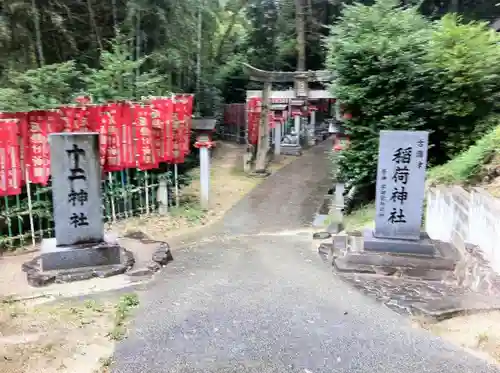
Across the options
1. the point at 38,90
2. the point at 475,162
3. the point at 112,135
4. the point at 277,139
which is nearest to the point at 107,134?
the point at 112,135

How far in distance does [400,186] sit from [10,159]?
19.4 feet

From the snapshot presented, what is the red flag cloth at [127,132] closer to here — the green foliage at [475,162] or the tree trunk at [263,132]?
the green foliage at [475,162]

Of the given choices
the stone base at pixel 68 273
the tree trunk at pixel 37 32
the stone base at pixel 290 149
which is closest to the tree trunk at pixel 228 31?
the stone base at pixel 290 149

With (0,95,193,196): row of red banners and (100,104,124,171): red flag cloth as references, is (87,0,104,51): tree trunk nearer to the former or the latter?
(0,95,193,196): row of red banners

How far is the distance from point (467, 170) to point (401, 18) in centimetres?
460

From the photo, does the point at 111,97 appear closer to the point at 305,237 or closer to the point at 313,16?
the point at 305,237

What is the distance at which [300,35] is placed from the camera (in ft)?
70.2

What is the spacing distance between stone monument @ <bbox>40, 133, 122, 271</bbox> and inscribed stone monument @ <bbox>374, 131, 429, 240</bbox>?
371 centimetres

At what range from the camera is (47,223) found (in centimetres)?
838

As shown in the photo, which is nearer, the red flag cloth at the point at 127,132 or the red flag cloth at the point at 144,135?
the red flag cloth at the point at 127,132

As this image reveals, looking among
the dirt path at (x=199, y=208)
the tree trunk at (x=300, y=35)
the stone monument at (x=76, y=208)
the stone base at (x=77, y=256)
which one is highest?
the tree trunk at (x=300, y=35)

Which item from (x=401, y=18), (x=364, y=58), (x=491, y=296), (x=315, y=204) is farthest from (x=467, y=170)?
(x=315, y=204)

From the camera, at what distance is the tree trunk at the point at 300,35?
21.1m

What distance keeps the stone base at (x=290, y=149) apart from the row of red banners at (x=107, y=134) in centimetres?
1106
